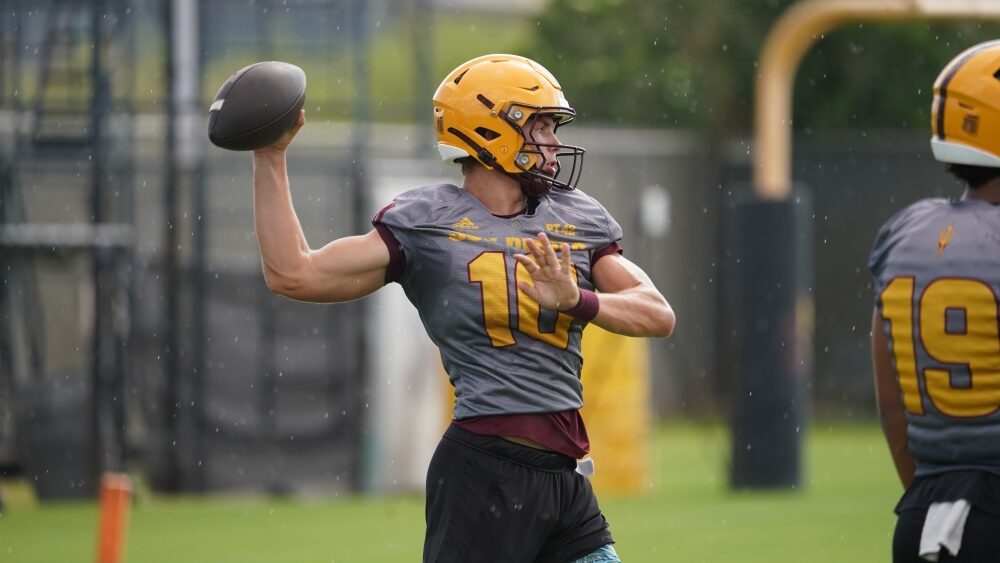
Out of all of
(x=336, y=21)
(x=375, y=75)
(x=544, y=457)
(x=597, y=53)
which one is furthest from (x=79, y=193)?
(x=375, y=75)

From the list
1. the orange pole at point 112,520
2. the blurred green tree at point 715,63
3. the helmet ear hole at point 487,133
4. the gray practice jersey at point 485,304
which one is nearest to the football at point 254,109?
the gray practice jersey at point 485,304

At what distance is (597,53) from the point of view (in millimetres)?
22859

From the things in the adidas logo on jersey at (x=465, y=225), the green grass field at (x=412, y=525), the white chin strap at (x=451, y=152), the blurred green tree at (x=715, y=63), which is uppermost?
the blurred green tree at (x=715, y=63)

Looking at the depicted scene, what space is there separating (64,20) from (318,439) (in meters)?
3.84

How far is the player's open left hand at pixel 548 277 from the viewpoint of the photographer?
4.12 m

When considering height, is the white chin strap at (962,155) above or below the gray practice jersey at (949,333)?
above

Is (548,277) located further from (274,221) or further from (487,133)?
(274,221)

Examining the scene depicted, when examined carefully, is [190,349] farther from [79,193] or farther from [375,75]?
[375,75]

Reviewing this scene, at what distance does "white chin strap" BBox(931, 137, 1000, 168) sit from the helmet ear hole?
3.83 ft

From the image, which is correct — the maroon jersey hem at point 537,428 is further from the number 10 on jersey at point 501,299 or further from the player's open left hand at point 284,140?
the player's open left hand at point 284,140

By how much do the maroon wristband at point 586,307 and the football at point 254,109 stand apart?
0.89 m

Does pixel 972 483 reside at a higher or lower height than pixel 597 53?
lower

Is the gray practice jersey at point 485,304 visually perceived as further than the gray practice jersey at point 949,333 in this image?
Yes

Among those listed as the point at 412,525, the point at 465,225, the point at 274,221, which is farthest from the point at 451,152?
the point at 412,525
